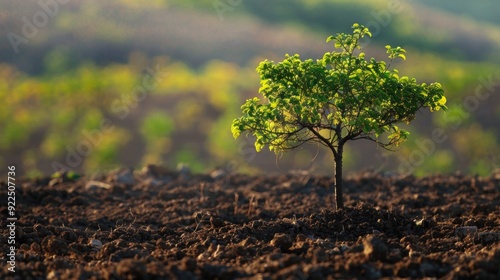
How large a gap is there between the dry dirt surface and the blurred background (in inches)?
60.8

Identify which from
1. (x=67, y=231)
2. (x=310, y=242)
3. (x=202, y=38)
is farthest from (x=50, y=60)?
(x=310, y=242)

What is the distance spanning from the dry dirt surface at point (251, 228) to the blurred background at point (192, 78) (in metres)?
1.54

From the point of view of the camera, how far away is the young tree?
823 centimetres

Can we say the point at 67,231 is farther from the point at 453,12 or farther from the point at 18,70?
the point at 453,12

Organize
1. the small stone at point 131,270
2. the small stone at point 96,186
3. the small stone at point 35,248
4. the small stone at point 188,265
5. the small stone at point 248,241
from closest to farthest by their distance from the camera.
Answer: the small stone at point 131,270 < the small stone at point 188,265 < the small stone at point 248,241 < the small stone at point 35,248 < the small stone at point 96,186

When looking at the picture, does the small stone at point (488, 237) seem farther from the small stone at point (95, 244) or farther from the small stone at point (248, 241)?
the small stone at point (95, 244)

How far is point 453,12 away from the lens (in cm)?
3812

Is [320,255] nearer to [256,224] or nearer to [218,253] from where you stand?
[218,253]

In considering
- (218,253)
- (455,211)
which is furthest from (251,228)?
(455,211)

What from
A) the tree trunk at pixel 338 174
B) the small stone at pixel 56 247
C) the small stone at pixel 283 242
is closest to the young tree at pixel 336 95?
the tree trunk at pixel 338 174

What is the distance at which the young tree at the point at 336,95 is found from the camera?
A: 8.23m

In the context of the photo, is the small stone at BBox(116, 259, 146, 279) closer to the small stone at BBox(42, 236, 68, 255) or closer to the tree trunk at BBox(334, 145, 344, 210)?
the small stone at BBox(42, 236, 68, 255)

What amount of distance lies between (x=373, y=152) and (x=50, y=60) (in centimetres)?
1160

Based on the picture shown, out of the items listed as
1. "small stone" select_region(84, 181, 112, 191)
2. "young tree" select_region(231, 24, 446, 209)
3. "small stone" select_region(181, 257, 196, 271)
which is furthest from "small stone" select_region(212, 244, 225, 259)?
"small stone" select_region(84, 181, 112, 191)
